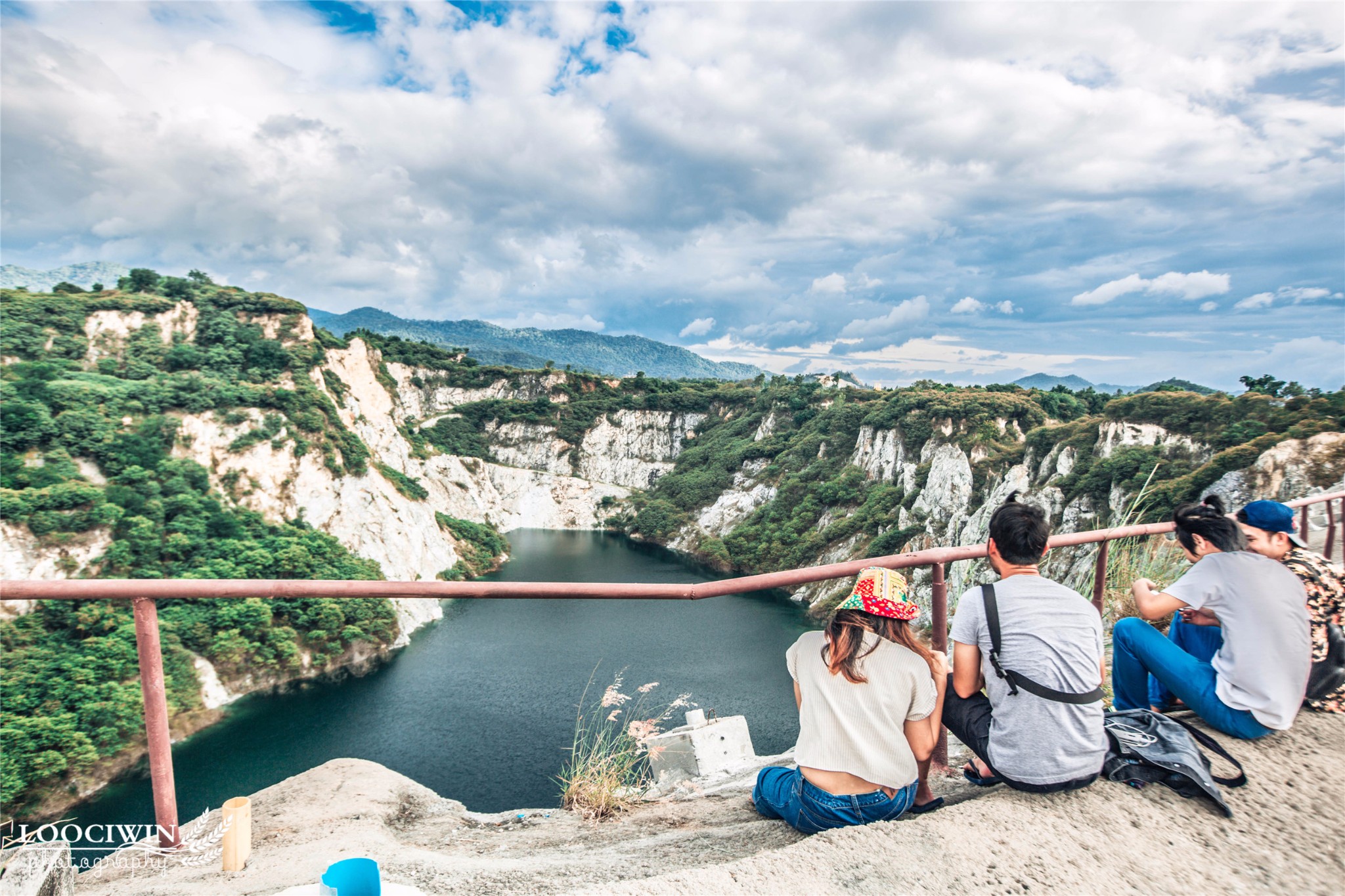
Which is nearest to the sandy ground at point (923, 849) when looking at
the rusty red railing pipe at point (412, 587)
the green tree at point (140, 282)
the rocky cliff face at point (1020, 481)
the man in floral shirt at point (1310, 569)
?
the man in floral shirt at point (1310, 569)

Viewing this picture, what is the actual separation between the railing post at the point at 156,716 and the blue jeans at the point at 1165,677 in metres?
4.00

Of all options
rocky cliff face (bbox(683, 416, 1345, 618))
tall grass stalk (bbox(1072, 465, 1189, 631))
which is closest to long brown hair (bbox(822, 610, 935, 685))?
tall grass stalk (bbox(1072, 465, 1189, 631))

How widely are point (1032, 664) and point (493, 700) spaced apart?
28.6 metres

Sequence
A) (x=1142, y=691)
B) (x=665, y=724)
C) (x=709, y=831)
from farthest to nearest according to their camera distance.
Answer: (x=665, y=724)
(x=1142, y=691)
(x=709, y=831)

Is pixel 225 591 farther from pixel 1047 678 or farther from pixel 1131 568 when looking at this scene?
pixel 1131 568

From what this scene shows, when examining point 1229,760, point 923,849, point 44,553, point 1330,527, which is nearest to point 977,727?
point 923,849

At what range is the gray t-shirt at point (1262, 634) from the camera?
2764 mm

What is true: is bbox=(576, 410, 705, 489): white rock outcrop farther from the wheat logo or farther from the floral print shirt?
the wheat logo

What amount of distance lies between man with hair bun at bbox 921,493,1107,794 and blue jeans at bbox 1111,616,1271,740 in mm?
893

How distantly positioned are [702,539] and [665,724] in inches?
1746

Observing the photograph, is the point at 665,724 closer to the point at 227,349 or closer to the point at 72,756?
the point at 72,756

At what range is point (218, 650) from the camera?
27.2 meters

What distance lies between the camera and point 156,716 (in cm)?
232

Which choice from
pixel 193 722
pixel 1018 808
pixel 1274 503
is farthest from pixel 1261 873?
pixel 193 722
